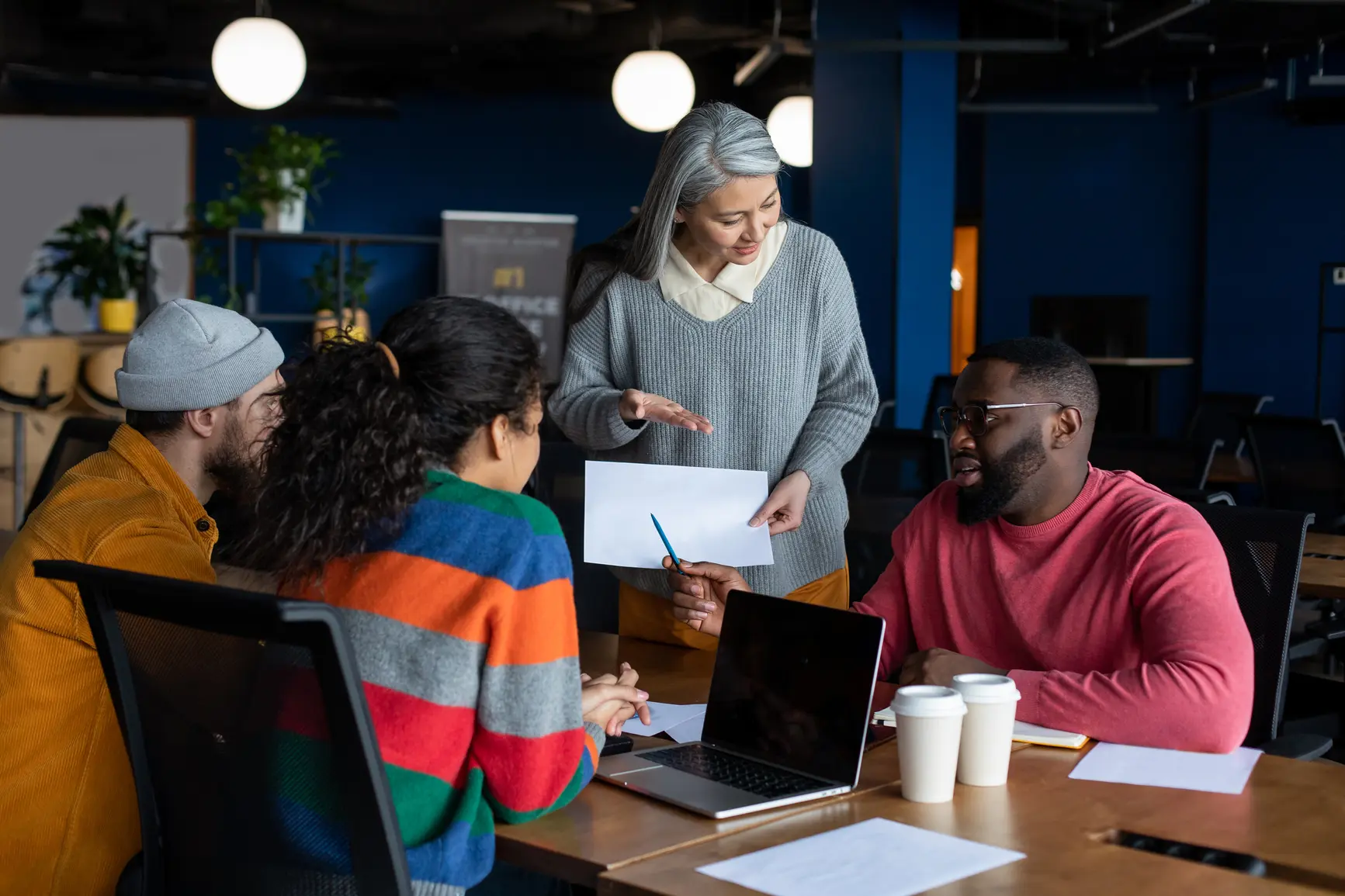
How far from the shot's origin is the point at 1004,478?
1.95 metres

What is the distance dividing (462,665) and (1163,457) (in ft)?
9.68

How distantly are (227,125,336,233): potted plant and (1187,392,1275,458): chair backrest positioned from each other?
495 cm

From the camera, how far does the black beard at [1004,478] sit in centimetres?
194

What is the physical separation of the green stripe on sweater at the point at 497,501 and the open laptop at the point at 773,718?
346mm

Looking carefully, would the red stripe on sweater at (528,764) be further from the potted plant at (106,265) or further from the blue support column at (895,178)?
the potted plant at (106,265)

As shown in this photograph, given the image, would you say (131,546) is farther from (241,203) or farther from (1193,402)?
(1193,402)

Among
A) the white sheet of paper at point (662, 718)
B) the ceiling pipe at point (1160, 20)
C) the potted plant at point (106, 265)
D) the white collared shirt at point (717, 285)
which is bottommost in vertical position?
the white sheet of paper at point (662, 718)

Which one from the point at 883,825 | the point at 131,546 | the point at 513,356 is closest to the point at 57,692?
the point at 131,546

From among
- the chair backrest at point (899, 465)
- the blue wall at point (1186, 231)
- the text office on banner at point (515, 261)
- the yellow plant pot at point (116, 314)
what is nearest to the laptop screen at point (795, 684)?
the chair backrest at point (899, 465)

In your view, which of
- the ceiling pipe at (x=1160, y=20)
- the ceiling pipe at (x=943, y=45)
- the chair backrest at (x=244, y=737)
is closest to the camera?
the chair backrest at (x=244, y=737)

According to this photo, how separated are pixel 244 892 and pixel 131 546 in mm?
515

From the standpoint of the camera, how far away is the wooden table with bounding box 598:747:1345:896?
1.20m

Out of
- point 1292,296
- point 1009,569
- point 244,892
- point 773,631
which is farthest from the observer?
point 1292,296

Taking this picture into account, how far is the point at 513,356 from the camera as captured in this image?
56.1 inches
